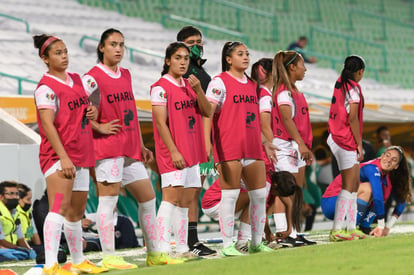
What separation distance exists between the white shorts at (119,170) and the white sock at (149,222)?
0.22 metres

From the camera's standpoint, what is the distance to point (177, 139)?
7.13 meters

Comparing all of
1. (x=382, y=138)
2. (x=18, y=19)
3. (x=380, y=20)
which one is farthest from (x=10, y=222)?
(x=380, y=20)

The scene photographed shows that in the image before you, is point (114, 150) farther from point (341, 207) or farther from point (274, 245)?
point (341, 207)

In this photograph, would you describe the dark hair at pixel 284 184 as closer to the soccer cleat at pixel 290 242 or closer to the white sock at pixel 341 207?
the soccer cleat at pixel 290 242

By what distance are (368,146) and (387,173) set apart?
3.31 meters

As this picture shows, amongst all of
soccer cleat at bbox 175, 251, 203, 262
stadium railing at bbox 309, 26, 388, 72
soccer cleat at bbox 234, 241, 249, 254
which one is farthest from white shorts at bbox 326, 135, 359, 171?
stadium railing at bbox 309, 26, 388, 72

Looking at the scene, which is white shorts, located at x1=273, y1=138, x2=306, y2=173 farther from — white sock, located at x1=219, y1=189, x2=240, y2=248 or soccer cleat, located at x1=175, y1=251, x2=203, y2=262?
soccer cleat, located at x1=175, y1=251, x2=203, y2=262

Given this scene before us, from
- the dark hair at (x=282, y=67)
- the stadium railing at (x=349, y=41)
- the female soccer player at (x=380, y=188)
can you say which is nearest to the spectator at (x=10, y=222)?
the dark hair at (x=282, y=67)

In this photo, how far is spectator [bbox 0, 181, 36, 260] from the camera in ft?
29.4

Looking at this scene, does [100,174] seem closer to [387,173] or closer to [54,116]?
[54,116]

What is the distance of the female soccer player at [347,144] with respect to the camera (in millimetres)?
8828

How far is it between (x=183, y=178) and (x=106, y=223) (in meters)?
0.71

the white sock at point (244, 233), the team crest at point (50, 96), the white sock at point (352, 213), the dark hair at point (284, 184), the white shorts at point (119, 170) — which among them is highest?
the team crest at point (50, 96)

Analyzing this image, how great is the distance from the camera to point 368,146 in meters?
13.0
